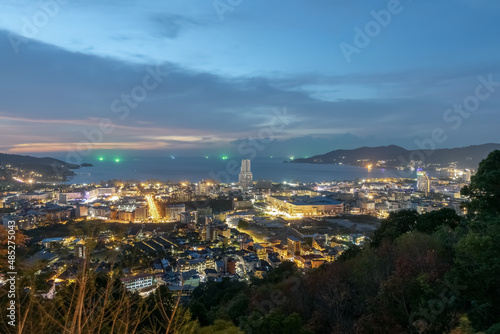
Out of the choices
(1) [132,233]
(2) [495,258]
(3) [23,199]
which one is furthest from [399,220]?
(3) [23,199]

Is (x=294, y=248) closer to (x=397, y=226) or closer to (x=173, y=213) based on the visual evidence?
(x=397, y=226)

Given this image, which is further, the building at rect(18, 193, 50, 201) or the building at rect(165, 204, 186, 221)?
the building at rect(18, 193, 50, 201)

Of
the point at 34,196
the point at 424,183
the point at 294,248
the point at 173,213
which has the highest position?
the point at 424,183

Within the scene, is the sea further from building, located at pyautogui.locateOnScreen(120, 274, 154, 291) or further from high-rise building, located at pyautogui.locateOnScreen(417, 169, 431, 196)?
building, located at pyautogui.locateOnScreen(120, 274, 154, 291)

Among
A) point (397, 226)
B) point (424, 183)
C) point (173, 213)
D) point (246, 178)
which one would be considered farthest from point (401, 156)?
point (397, 226)

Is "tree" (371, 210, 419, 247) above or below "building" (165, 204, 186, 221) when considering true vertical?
above

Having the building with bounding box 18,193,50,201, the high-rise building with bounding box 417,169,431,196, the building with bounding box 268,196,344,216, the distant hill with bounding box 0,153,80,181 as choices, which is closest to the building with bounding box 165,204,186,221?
the building with bounding box 268,196,344,216
